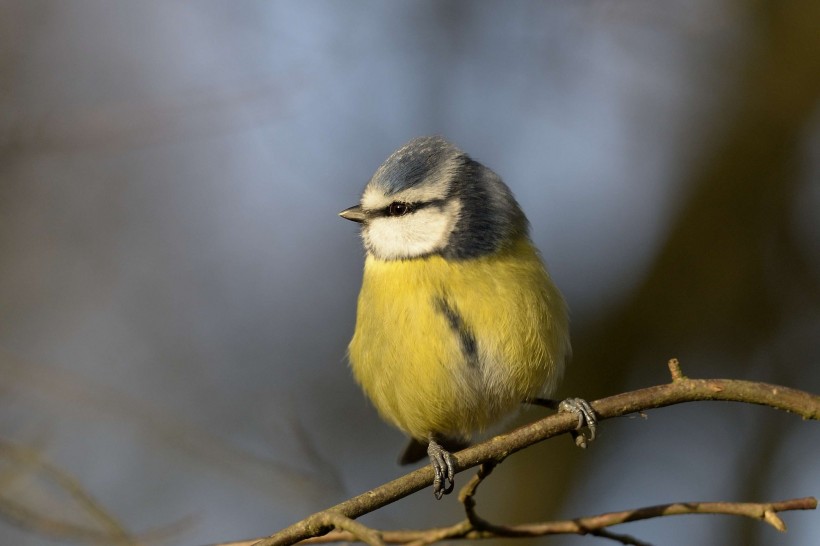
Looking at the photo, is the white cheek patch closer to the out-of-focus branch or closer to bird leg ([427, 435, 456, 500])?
bird leg ([427, 435, 456, 500])

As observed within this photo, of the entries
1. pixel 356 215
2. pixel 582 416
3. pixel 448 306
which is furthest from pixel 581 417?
pixel 356 215

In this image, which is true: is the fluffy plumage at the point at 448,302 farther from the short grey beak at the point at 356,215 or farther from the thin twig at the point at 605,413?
the thin twig at the point at 605,413

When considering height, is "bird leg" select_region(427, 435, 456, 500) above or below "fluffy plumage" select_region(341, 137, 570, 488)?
below

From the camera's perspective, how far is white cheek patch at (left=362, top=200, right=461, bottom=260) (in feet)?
9.16

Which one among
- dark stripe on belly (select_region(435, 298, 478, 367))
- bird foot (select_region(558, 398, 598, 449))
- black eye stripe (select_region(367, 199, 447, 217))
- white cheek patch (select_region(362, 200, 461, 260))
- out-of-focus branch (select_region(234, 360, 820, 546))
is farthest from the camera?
black eye stripe (select_region(367, 199, 447, 217))

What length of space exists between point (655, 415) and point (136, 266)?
12.7ft

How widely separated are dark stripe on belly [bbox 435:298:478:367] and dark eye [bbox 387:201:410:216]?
463mm

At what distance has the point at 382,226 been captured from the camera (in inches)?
116

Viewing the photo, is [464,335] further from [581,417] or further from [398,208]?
[398,208]

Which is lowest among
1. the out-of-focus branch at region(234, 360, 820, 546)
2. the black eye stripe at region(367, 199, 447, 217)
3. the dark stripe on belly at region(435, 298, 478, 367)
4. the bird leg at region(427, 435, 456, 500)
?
the out-of-focus branch at region(234, 360, 820, 546)

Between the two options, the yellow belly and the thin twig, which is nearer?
the thin twig

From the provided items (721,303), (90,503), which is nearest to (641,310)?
(721,303)

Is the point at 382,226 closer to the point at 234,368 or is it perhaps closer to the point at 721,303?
the point at 721,303

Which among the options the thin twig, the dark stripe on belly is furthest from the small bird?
the thin twig
